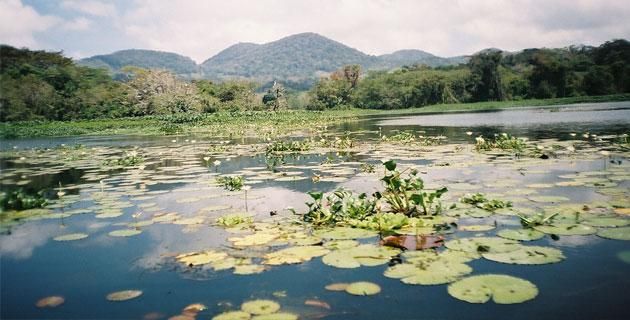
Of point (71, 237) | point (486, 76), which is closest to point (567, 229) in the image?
point (71, 237)

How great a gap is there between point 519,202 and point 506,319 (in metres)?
3.62

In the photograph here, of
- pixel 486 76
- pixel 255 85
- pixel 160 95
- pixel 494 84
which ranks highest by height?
pixel 255 85

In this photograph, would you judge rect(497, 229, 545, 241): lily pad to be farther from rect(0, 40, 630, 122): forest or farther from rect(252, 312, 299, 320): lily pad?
rect(0, 40, 630, 122): forest

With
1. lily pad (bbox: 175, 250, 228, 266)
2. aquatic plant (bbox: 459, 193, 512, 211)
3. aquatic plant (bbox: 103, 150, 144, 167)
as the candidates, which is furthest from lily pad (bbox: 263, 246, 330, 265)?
aquatic plant (bbox: 103, 150, 144, 167)

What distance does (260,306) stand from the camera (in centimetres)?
336

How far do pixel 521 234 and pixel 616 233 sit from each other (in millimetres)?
994

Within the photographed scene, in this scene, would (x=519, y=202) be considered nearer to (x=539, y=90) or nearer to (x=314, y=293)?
(x=314, y=293)

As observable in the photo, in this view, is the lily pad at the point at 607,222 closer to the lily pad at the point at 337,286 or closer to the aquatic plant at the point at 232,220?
the lily pad at the point at 337,286

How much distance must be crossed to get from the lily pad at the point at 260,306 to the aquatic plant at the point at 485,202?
3.73 m

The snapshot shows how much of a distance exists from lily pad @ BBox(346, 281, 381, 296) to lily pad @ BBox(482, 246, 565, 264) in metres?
1.26

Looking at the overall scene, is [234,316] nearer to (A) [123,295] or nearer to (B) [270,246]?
→ (A) [123,295]

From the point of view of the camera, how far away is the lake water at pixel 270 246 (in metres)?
3.41

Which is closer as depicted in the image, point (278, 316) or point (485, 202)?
point (278, 316)

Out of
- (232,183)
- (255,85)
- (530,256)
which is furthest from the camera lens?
(255,85)
